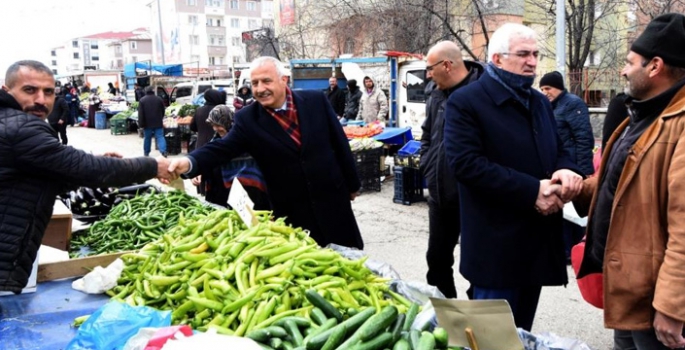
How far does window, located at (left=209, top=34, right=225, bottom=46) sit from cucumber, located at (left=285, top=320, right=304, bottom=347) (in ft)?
306

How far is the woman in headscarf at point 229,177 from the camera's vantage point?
203 inches

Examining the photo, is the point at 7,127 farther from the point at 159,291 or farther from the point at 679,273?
the point at 679,273

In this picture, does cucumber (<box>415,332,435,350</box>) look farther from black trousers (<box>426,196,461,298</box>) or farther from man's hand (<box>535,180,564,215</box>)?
black trousers (<box>426,196,461,298</box>)

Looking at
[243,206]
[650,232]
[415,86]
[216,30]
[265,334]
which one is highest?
[216,30]

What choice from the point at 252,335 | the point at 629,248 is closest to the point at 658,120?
the point at 629,248

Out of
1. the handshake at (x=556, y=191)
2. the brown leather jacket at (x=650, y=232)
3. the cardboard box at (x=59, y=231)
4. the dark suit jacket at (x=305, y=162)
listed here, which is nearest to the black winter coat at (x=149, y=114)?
the cardboard box at (x=59, y=231)

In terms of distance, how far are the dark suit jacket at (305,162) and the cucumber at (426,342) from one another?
6.51 ft

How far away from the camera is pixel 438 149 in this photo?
14.7ft

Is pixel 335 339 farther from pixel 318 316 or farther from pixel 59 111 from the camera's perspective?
pixel 59 111

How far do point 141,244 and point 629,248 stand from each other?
3827 mm

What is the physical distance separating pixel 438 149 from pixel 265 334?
232 centimetres

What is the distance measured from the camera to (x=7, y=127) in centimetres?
316

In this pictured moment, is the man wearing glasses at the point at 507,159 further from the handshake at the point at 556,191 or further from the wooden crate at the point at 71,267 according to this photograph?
the wooden crate at the point at 71,267

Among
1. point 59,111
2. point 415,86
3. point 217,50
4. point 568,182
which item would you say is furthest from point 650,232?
point 217,50
